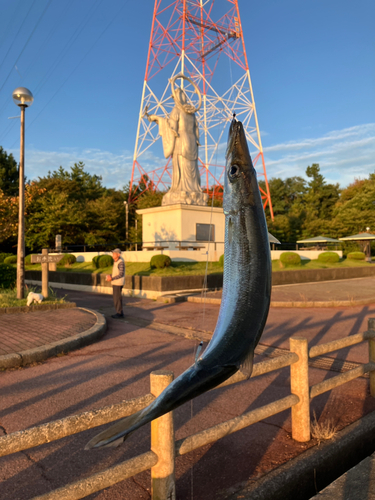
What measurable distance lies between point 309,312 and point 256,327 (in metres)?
11.1

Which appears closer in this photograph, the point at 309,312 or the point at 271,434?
the point at 271,434

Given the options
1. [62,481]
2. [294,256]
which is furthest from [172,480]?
[294,256]

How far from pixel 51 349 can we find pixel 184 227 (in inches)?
658

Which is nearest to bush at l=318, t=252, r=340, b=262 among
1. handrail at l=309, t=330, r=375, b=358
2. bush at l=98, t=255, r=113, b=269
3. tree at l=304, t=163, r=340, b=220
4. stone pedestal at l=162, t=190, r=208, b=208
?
stone pedestal at l=162, t=190, r=208, b=208

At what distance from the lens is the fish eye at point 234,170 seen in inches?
40.4

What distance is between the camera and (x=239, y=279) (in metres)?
1.02

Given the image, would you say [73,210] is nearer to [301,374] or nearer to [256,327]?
[301,374]

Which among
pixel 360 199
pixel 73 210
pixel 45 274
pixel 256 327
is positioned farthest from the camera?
pixel 360 199

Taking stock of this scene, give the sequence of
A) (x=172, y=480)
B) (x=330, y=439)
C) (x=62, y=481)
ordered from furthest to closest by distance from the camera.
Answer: (x=330, y=439)
(x=62, y=481)
(x=172, y=480)

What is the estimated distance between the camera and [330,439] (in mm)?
3648

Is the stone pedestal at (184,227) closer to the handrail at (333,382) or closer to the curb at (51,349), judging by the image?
the curb at (51,349)

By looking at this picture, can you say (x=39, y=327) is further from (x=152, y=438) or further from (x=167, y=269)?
(x=167, y=269)

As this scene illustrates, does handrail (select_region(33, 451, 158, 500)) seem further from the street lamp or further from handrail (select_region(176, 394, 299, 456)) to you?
the street lamp

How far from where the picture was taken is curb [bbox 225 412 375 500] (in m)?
2.94
